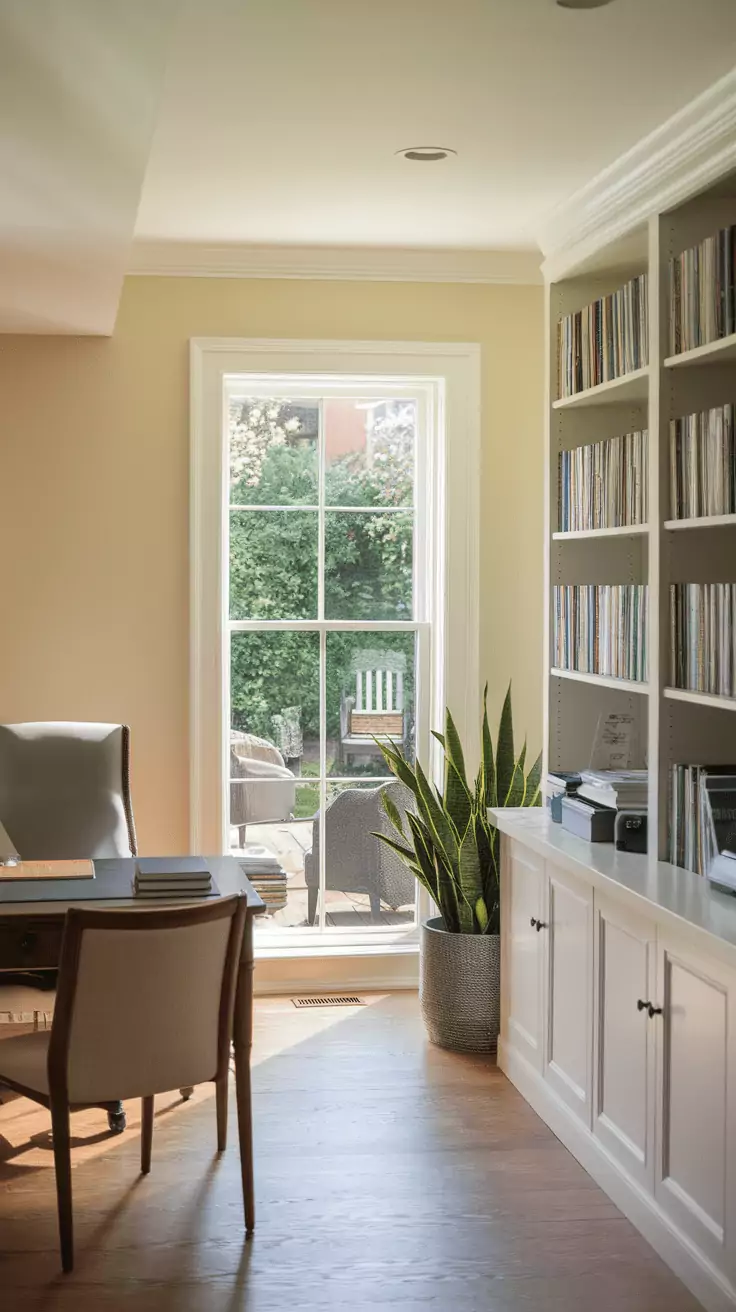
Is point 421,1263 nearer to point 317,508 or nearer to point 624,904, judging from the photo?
point 624,904

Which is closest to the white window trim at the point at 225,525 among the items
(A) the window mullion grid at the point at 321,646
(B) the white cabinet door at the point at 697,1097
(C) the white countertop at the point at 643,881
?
(A) the window mullion grid at the point at 321,646

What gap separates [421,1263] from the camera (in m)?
2.95

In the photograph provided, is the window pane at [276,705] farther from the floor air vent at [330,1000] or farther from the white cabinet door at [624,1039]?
the white cabinet door at [624,1039]

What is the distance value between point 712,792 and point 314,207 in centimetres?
229

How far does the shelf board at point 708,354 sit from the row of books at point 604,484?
28cm

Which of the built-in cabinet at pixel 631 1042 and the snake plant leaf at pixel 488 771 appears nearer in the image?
the built-in cabinet at pixel 631 1042

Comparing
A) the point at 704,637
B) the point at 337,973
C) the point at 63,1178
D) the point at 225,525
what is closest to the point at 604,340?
the point at 704,637

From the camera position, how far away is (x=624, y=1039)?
3.18 m

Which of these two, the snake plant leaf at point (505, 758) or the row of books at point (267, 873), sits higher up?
the snake plant leaf at point (505, 758)

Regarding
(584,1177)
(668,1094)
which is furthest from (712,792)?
(584,1177)

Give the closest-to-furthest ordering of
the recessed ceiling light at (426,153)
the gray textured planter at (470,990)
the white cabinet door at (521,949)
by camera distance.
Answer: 1. the recessed ceiling light at (426,153)
2. the white cabinet door at (521,949)
3. the gray textured planter at (470,990)

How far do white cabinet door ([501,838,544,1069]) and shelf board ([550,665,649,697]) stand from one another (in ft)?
1.79

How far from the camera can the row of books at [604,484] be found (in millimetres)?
3693

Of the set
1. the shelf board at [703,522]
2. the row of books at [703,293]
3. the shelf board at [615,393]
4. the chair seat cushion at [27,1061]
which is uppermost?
the row of books at [703,293]
